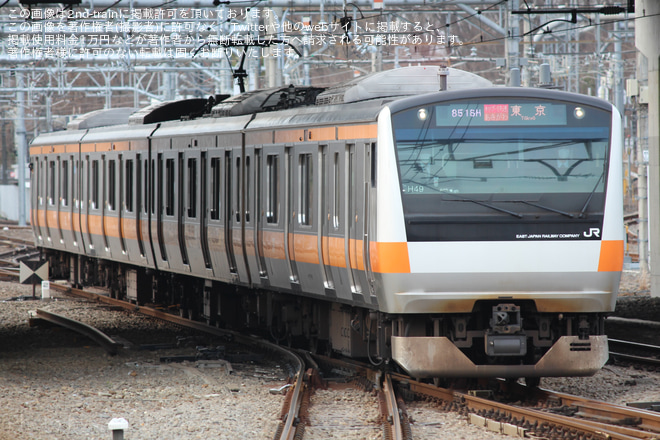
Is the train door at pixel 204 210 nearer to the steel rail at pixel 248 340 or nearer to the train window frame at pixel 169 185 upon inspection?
the steel rail at pixel 248 340

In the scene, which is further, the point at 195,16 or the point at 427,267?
the point at 195,16

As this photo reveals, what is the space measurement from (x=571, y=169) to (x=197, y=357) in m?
5.44

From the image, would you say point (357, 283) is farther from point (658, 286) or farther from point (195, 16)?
point (195, 16)

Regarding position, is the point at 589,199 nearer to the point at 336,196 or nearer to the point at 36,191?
the point at 336,196

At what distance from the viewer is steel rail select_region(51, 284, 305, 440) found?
909cm

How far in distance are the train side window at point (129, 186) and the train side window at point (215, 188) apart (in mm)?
3812

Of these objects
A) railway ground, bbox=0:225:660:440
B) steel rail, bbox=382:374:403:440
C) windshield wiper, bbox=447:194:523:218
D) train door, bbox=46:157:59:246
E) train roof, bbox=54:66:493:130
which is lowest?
railway ground, bbox=0:225:660:440

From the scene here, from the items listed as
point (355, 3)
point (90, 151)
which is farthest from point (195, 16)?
point (90, 151)

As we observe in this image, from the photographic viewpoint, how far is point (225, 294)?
16281mm

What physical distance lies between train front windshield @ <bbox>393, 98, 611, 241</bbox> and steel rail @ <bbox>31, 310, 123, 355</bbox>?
5474 mm

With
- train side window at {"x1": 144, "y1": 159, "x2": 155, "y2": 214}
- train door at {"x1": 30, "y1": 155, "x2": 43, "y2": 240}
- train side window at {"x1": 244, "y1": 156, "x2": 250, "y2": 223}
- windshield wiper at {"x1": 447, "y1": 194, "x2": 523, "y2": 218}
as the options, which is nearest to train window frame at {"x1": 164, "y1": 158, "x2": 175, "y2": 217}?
train side window at {"x1": 144, "y1": 159, "x2": 155, "y2": 214}

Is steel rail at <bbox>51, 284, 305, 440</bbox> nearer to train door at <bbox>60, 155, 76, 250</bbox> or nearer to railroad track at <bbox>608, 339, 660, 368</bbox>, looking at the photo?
train door at <bbox>60, 155, 76, 250</bbox>

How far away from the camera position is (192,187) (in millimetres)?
16172

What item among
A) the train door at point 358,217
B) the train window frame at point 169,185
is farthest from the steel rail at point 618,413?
the train window frame at point 169,185
